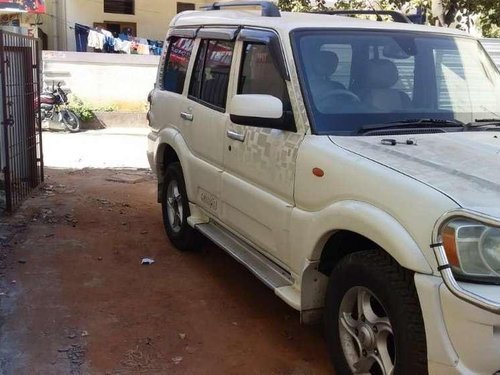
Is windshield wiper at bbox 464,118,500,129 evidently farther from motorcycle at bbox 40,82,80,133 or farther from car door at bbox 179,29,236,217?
motorcycle at bbox 40,82,80,133

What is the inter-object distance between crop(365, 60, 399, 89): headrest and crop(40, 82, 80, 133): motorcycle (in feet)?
40.6

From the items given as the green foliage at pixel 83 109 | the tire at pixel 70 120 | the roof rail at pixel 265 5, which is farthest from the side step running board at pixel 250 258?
the green foliage at pixel 83 109

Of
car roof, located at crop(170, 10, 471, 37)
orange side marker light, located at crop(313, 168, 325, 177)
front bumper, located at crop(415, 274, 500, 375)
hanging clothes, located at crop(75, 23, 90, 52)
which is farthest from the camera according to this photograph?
hanging clothes, located at crop(75, 23, 90, 52)

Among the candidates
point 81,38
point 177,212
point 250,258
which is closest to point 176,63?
point 177,212

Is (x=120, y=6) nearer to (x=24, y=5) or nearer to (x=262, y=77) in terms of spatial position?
(x=24, y=5)

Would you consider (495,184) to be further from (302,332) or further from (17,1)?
(17,1)

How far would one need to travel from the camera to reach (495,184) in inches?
107

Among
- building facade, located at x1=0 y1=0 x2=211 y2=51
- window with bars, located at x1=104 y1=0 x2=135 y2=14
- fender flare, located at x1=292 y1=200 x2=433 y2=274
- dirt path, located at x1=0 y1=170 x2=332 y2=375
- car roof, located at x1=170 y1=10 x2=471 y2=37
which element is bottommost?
dirt path, located at x1=0 y1=170 x2=332 y2=375

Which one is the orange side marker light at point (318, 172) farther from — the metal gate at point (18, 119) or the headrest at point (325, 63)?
the metal gate at point (18, 119)

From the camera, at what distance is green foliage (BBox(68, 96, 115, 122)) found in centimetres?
1571

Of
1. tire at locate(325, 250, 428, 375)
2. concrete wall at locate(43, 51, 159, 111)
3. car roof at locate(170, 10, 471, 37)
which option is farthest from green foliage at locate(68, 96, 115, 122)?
tire at locate(325, 250, 428, 375)

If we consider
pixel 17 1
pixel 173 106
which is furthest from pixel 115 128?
pixel 173 106

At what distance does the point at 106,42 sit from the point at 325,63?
15.7 metres

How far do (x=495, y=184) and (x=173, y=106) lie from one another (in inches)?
136
